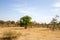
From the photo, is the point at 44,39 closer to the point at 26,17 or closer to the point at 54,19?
the point at 54,19

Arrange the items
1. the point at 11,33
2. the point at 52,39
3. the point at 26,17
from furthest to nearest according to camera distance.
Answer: the point at 26,17, the point at 11,33, the point at 52,39

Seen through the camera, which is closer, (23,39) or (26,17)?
(23,39)

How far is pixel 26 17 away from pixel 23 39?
4228cm

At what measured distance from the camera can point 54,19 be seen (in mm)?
48750

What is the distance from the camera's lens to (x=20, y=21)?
62469 mm

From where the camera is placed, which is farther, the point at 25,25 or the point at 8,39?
the point at 25,25

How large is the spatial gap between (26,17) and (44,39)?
4257 cm

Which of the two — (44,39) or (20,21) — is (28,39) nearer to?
(44,39)

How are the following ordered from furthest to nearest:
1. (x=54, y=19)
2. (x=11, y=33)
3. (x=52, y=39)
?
1. (x=54, y=19)
2. (x=11, y=33)
3. (x=52, y=39)

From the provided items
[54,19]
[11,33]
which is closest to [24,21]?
[54,19]

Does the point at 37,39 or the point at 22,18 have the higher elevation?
the point at 22,18

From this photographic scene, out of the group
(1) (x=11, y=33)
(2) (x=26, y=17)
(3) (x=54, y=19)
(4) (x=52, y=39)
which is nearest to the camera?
(4) (x=52, y=39)

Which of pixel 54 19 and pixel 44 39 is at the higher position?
pixel 54 19

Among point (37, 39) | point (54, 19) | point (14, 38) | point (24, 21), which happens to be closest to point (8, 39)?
point (14, 38)
